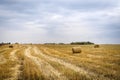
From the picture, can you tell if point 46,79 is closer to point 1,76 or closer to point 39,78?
point 39,78

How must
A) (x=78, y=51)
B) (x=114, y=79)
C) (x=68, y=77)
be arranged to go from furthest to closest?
(x=78, y=51)
(x=68, y=77)
(x=114, y=79)

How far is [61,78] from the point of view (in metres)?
11.9

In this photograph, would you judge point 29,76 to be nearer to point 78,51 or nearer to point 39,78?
point 39,78

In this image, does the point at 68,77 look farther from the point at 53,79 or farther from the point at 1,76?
the point at 1,76

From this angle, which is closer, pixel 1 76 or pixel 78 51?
pixel 1 76

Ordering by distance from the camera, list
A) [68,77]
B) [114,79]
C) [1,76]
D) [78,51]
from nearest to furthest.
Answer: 1. [114,79]
2. [68,77]
3. [1,76]
4. [78,51]

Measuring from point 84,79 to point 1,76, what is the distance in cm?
590

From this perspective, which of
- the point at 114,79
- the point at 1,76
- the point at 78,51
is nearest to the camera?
the point at 114,79

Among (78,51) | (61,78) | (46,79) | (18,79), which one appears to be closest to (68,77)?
(61,78)

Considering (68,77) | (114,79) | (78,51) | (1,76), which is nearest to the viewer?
(114,79)

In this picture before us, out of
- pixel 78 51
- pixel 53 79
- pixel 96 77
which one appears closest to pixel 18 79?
pixel 53 79

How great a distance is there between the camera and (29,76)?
40.8 feet

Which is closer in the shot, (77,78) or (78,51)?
(77,78)

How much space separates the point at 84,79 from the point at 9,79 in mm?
4974
